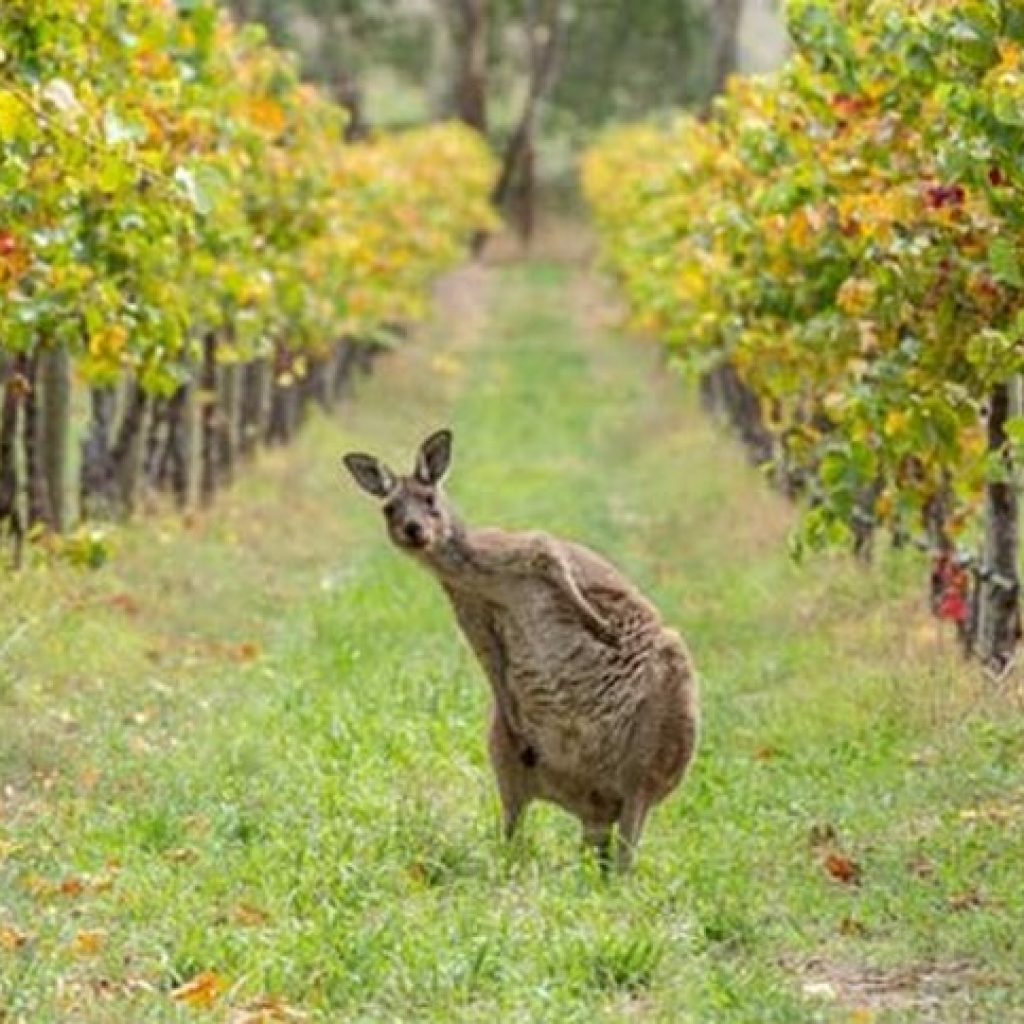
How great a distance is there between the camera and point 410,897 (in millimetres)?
8336

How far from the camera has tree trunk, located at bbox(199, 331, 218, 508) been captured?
20.8m

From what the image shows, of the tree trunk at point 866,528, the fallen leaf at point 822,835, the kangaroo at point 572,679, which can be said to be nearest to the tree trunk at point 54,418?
the tree trunk at point 866,528

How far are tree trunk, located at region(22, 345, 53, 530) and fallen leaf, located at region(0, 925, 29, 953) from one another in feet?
27.3

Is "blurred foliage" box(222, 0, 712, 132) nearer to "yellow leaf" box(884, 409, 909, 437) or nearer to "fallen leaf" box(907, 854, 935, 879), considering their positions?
"yellow leaf" box(884, 409, 909, 437)

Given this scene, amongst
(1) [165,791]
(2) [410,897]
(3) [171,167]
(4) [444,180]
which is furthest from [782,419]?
(4) [444,180]

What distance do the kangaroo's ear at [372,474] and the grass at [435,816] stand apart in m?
1.27

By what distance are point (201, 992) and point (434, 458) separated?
215cm

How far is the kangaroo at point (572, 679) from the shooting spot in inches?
343

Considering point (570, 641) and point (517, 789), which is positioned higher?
point (570, 641)

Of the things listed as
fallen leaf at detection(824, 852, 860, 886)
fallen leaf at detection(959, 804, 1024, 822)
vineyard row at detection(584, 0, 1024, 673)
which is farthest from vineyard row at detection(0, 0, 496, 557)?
fallen leaf at detection(959, 804, 1024, 822)

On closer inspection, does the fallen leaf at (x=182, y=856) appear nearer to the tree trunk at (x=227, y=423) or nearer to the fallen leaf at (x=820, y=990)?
the fallen leaf at (x=820, y=990)

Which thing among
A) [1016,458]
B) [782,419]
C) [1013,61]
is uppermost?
[1013,61]

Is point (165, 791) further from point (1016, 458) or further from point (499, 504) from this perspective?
point (499, 504)

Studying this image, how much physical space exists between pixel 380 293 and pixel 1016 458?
1850 cm
